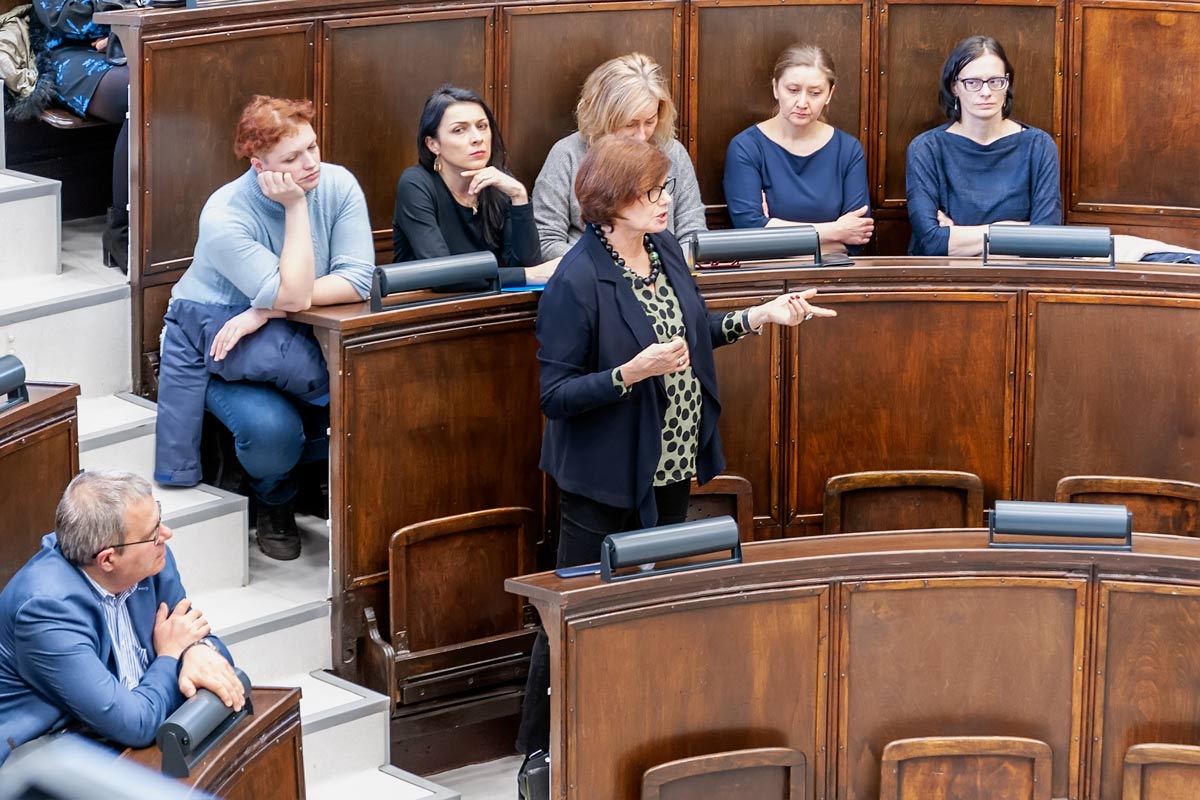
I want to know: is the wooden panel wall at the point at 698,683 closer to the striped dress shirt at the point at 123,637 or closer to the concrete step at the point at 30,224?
the striped dress shirt at the point at 123,637

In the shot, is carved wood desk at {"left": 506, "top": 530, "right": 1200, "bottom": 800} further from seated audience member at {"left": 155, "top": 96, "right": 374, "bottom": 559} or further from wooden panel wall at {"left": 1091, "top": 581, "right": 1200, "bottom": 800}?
seated audience member at {"left": 155, "top": 96, "right": 374, "bottom": 559}

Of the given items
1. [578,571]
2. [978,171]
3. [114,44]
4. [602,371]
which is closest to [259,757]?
[578,571]

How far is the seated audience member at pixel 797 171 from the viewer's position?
484 cm

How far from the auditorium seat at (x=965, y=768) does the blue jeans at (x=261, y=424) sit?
139 centimetres

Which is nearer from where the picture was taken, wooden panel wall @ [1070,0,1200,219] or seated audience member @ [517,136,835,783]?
seated audience member @ [517,136,835,783]

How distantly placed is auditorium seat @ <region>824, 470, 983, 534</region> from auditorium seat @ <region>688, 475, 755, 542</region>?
208 mm

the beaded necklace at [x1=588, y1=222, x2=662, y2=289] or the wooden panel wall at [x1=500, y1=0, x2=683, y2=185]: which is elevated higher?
the wooden panel wall at [x1=500, y1=0, x2=683, y2=185]

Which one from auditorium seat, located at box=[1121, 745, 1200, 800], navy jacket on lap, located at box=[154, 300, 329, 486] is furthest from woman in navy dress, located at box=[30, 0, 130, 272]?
auditorium seat, located at box=[1121, 745, 1200, 800]

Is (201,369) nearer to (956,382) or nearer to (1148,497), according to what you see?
(956,382)

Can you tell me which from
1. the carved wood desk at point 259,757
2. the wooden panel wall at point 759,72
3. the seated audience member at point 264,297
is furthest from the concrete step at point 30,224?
the carved wood desk at point 259,757

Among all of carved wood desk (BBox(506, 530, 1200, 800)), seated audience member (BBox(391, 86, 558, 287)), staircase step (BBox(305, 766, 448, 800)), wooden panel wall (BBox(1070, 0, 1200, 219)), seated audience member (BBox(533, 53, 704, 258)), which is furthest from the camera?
wooden panel wall (BBox(1070, 0, 1200, 219))

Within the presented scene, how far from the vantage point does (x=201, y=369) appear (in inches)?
157

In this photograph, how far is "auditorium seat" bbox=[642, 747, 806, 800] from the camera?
338cm

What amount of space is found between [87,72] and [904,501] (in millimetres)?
2214
